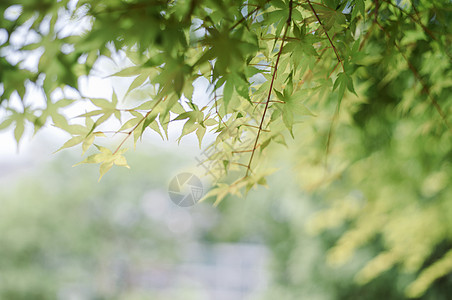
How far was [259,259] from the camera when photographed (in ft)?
33.8

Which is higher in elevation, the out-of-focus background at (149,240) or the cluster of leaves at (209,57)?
the out-of-focus background at (149,240)

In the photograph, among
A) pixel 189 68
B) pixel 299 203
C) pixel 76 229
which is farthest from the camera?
pixel 76 229

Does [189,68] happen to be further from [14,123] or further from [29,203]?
[29,203]

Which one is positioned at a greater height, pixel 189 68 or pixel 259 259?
pixel 259 259

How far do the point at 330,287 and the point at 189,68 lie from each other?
3.96m

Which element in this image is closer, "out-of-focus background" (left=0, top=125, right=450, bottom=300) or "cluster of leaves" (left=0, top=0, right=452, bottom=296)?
"cluster of leaves" (left=0, top=0, right=452, bottom=296)

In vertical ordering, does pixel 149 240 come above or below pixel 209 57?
above

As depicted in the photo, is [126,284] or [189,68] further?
[126,284]

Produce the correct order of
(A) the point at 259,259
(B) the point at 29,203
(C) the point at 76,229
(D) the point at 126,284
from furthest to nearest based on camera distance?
(A) the point at 259,259 < (D) the point at 126,284 < (C) the point at 76,229 < (B) the point at 29,203

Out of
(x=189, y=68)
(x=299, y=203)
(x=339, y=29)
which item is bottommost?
(x=189, y=68)

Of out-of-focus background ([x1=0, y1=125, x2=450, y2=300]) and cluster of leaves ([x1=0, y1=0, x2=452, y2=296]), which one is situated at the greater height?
out-of-focus background ([x1=0, y1=125, x2=450, y2=300])

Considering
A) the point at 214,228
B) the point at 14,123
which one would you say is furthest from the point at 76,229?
the point at 14,123

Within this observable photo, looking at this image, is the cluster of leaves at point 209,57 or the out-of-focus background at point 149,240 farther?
the out-of-focus background at point 149,240

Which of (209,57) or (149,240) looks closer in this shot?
(209,57)
